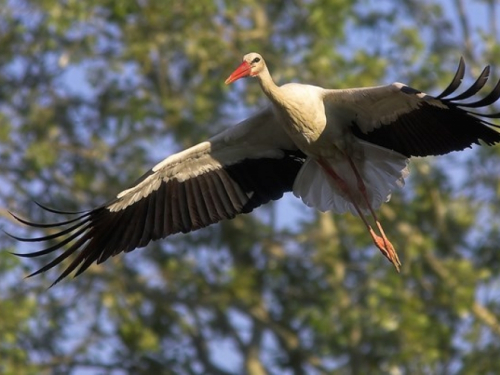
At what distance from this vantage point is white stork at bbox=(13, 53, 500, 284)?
30.9ft

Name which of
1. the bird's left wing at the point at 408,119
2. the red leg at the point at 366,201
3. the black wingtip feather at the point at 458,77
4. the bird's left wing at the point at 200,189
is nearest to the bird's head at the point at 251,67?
the bird's left wing at the point at 200,189

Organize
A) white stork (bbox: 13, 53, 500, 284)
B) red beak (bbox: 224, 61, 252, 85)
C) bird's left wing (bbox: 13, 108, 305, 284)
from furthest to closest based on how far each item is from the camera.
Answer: bird's left wing (bbox: 13, 108, 305, 284)
red beak (bbox: 224, 61, 252, 85)
white stork (bbox: 13, 53, 500, 284)

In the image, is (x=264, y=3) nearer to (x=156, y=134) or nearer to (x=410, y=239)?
(x=156, y=134)

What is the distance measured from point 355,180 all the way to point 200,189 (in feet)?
3.60

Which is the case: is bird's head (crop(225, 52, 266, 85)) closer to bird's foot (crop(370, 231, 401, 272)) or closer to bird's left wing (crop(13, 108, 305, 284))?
bird's left wing (crop(13, 108, 305, 284))

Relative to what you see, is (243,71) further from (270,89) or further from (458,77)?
(458,77)

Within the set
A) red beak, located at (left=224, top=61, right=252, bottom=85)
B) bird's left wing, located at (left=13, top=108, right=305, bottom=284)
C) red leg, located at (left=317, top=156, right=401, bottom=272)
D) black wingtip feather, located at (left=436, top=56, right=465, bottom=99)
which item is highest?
red beak, located at (left=224, top=61, right=252, bottom=85)

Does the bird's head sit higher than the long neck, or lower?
higher

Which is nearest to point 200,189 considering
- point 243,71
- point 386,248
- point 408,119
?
point 243,71

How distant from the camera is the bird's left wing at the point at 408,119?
29.9 ft

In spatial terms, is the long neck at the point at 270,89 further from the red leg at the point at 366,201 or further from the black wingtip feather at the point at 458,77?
the black wingtip feather at the point at 458,77

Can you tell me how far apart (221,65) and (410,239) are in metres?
2.92

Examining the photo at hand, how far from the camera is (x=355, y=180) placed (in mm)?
10008

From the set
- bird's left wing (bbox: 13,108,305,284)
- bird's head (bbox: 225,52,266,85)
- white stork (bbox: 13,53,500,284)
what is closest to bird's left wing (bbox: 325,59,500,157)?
white stork (bbox: 13,53,500,284)
